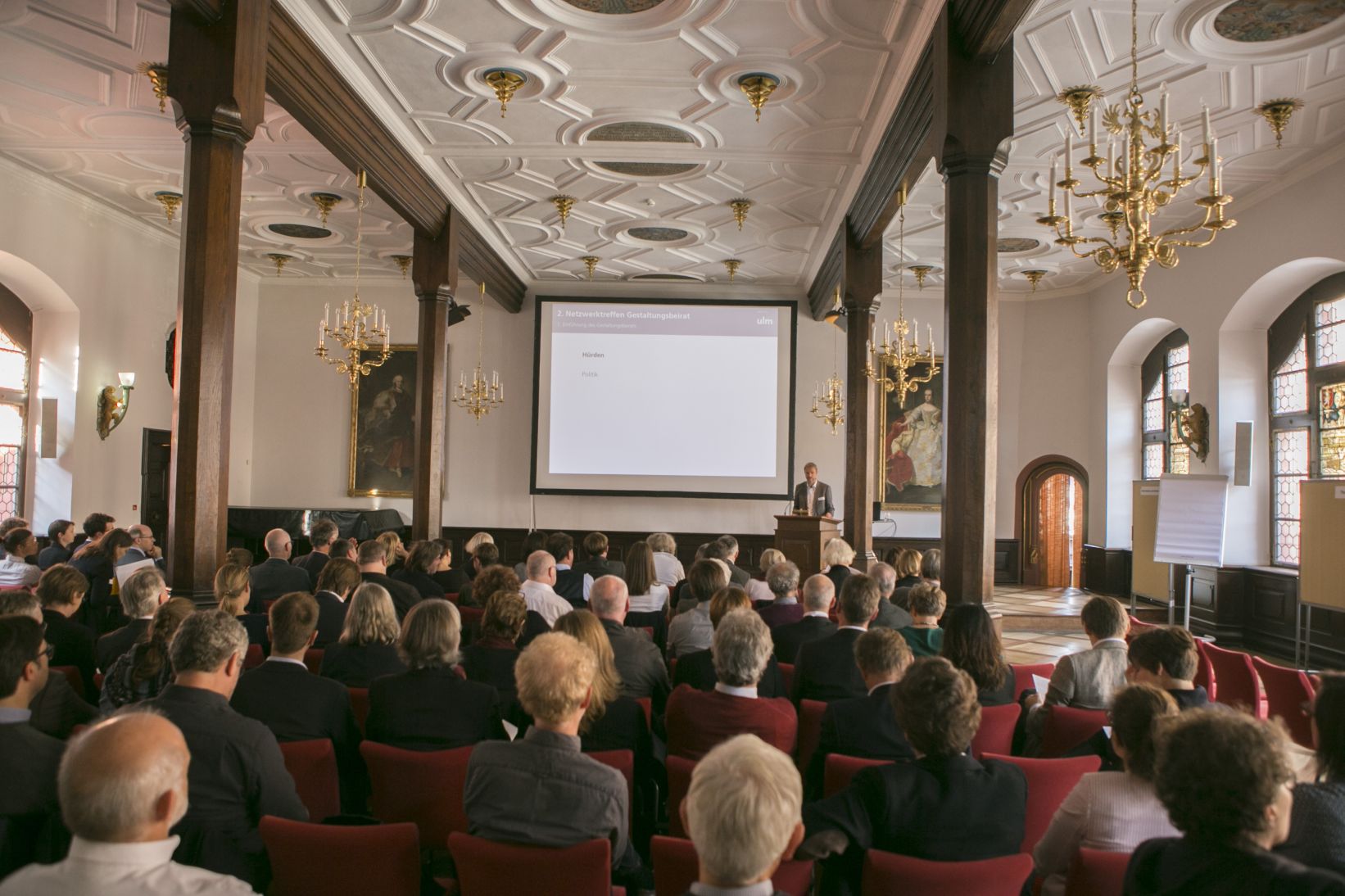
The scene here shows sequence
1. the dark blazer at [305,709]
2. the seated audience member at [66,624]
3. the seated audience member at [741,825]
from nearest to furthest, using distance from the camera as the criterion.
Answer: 1. the seated audience member at [741,825]
2. the dark blazer at [305,709]
3. the seated audience member at [66,624]

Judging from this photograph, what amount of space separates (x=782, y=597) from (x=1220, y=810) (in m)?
4.28

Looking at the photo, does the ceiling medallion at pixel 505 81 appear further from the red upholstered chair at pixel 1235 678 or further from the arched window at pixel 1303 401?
the arched window at pixel 1303 401

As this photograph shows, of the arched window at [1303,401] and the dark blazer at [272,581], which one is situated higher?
the arched window at [1303,401]

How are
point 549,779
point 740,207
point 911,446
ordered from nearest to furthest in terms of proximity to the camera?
point 549,779 < point 740,207 < point 911,446

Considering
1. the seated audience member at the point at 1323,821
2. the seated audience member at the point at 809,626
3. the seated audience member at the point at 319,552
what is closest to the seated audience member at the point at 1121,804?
the seated audience member at the point at 1323,821

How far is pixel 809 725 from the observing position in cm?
384

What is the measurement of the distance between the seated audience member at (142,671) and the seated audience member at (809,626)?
111 inches

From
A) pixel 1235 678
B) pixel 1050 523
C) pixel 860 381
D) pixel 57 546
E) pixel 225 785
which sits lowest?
pixel 1235 678

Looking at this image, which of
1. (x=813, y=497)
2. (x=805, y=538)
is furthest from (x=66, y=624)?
(x=813, y=497)

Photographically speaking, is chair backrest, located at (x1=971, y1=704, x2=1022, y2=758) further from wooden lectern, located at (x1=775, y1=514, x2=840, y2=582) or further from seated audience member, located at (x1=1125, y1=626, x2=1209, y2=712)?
wooden lectern, located at (x1=775, y1=514, x2=840, y2=582)

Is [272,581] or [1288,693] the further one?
[272,581]

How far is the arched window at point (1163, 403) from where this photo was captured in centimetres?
1335

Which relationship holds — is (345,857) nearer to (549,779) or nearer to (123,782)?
(549,779)

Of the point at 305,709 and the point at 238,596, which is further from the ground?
the point at 238,596
